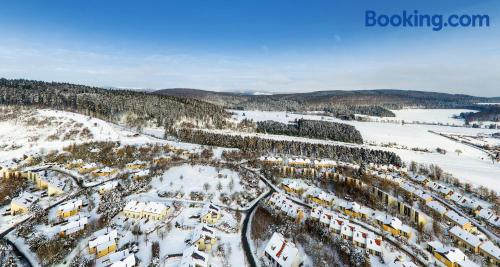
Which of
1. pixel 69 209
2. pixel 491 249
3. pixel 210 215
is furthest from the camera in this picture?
pixel 69 209

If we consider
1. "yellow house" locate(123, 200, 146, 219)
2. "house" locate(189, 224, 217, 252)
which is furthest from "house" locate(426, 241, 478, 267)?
"yellow house" locate(123, 200, 146, 219)

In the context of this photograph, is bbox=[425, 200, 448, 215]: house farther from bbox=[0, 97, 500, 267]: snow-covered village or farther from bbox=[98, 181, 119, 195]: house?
bbox=[98, 181, 119, 195]: house

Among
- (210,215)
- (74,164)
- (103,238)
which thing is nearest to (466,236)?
(210,215)

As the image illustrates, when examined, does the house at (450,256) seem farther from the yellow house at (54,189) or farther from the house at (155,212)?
the yellow house at (54,189)

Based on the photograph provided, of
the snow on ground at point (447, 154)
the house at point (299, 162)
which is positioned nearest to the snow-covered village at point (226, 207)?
the house at point (299, 162)

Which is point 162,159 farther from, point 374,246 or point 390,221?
point 390,221
